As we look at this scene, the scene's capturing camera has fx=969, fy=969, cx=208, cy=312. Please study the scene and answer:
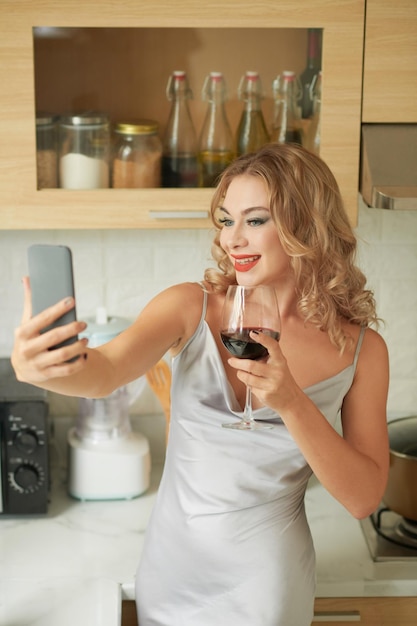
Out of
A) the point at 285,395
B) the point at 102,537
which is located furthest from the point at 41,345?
the point at 102,537

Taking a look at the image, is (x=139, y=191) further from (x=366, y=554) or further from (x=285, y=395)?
(x=366, y=554)

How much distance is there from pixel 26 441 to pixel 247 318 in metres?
0.90

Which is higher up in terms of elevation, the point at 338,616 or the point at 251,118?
the point at 251,118

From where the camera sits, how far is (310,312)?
5.82ft

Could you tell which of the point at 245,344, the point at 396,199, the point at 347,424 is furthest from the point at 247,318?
the point at 396,199

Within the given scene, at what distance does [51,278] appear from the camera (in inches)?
48.3

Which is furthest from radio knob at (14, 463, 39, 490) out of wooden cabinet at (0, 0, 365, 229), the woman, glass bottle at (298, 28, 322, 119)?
glass bottle at (298, 28, 322, 119)

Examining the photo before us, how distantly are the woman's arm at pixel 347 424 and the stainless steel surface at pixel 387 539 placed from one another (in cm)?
41

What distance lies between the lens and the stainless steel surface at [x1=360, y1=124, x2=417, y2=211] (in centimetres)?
189

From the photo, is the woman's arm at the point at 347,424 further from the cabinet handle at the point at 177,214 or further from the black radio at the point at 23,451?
the black radio at the point at 23,451

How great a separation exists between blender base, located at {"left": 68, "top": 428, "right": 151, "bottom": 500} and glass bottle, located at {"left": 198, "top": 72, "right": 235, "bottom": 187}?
0.68 m

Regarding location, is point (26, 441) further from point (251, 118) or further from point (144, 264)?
point (251, 118)

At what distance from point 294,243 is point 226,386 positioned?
11.2 inches

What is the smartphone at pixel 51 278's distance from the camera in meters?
A: 1.21
